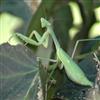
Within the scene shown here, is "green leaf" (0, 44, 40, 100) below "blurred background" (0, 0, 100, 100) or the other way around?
below

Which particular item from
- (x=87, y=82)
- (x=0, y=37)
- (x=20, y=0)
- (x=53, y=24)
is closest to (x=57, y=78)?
(x=87, y=82)

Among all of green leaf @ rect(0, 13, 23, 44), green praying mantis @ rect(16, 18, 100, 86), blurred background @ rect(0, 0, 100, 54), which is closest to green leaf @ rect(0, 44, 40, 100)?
green praying mantis @ rect(16, 18, 100, 86)

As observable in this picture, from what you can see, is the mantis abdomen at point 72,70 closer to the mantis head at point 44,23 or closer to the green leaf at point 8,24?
the mantis head at point 44,23

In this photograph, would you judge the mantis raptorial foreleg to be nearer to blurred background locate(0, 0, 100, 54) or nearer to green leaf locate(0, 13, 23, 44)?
blurred background locate(0, 0, 100, 54)

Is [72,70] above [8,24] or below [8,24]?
below

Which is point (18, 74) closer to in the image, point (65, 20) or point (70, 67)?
point (70, 67)

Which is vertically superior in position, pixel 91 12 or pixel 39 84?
pixel 91 12

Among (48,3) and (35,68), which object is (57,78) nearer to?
(35,68)

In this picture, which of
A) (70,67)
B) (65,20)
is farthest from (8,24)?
(70,67)
